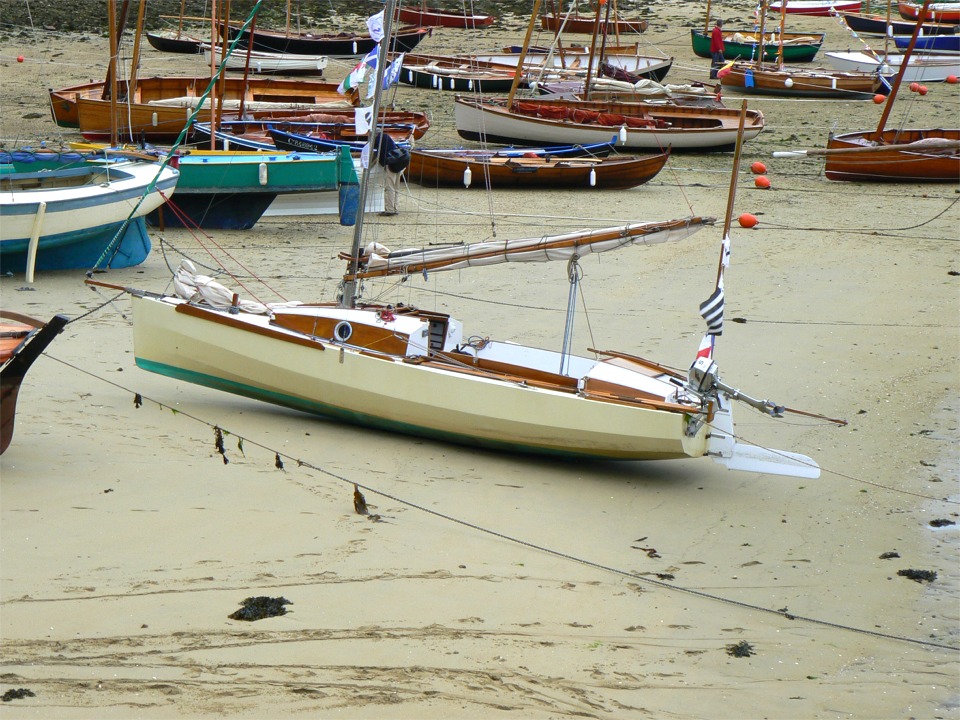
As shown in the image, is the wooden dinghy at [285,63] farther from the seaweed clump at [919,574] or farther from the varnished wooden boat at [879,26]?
the seaweed clump at [919,574]

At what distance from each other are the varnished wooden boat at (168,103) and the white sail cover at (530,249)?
11.5m

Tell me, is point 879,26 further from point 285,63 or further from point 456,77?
point 285,63

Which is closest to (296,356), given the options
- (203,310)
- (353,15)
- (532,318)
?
(203,310)

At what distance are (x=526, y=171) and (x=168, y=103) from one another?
7955 millimetres

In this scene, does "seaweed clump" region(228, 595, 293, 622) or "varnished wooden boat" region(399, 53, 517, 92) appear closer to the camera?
"seaweed clump" region(228, 595, 293, 622)

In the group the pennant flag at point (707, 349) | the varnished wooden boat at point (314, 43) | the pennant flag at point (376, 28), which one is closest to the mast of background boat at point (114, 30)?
the pennant flag at point (376, 28)

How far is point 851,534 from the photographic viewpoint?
8859 mm

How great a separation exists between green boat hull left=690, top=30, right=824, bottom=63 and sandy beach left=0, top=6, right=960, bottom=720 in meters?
22.4

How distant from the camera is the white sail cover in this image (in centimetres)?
976

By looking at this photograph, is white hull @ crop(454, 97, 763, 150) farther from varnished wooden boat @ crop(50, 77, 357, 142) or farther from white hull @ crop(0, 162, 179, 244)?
white hull @ crop(0, 162, 179, 244)

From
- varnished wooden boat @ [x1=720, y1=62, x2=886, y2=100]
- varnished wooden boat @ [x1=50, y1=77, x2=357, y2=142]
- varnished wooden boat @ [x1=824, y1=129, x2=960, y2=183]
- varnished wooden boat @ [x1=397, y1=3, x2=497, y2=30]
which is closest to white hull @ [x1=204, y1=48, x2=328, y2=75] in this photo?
varnished wooden boat @ [x1=50, y1=77, x2=357, y2=142]

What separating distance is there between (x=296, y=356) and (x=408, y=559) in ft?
10.0

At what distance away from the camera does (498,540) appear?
820cm

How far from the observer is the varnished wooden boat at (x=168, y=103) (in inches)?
888
